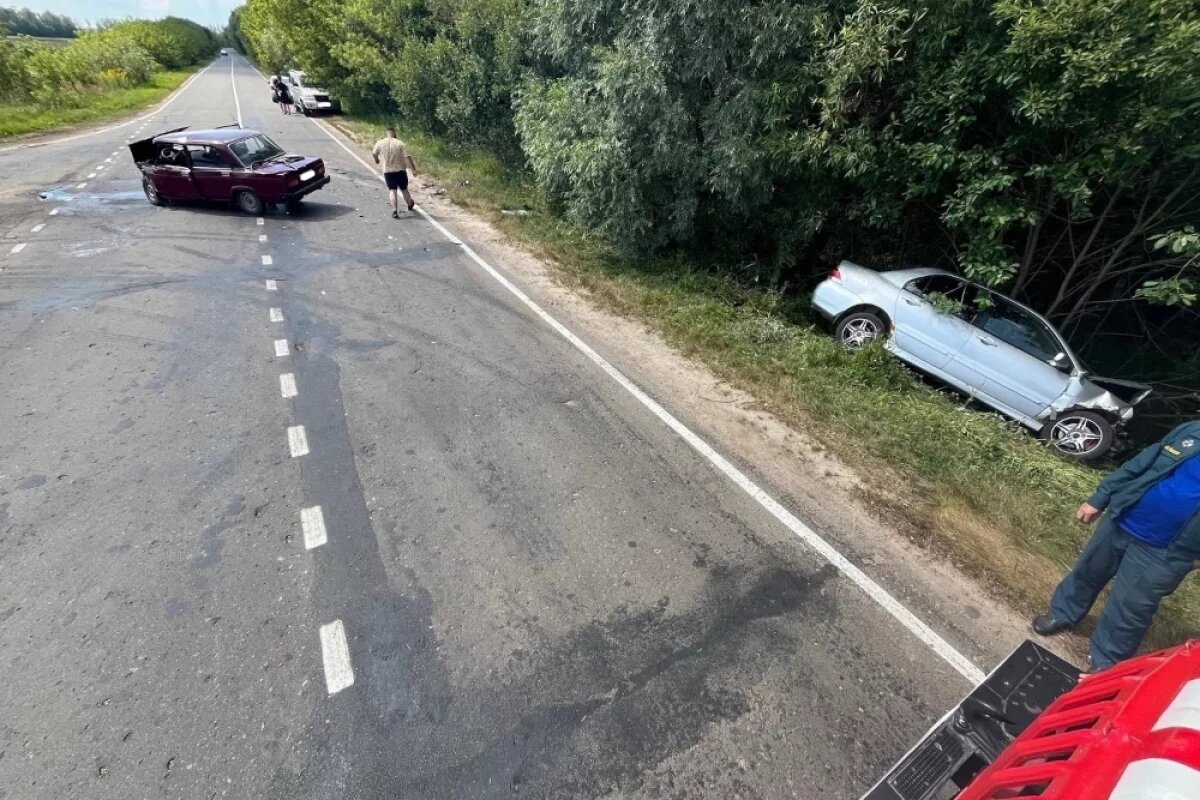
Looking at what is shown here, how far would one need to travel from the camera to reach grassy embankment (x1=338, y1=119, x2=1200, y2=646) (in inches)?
161

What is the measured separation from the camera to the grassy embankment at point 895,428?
4094mm

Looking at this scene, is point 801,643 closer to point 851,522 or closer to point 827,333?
point 851,522

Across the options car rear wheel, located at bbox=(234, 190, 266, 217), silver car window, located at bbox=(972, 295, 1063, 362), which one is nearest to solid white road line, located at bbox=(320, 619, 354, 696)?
silver car window, located at bbox=(972, 295, 1063, 362)

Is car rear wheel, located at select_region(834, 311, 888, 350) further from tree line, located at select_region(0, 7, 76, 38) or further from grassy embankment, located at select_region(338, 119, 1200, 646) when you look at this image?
tree line, located at select_region(0, 7, 76, 38)

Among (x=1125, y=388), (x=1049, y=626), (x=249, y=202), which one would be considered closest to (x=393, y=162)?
(x=249, y=202)

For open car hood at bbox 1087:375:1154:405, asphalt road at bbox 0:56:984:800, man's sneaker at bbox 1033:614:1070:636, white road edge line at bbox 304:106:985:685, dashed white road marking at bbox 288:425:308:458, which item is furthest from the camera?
open car hood at bbox 1087:375:1154:405

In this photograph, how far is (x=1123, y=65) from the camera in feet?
16.5

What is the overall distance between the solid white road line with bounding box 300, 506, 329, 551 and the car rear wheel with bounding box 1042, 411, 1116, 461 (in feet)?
25.8

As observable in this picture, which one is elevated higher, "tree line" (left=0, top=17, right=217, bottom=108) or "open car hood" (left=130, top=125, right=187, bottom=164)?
"tree line" (left=0, top=17, right=217, bottom=108)

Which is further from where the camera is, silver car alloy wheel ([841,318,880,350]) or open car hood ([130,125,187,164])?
open car hood ([130,125,187,164])

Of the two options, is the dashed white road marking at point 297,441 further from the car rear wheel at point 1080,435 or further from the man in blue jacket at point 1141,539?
the car rear wheel at point 1080,435

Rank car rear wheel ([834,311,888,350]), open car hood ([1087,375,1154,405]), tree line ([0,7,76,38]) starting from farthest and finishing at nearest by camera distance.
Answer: tree line ([0,7,76,38]), car rear wheel ([834,311,888,350]), open car hood ([1087,375,1154,405])

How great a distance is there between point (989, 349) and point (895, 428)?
8.34 ft

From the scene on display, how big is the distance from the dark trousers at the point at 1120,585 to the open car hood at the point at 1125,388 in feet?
14.9
